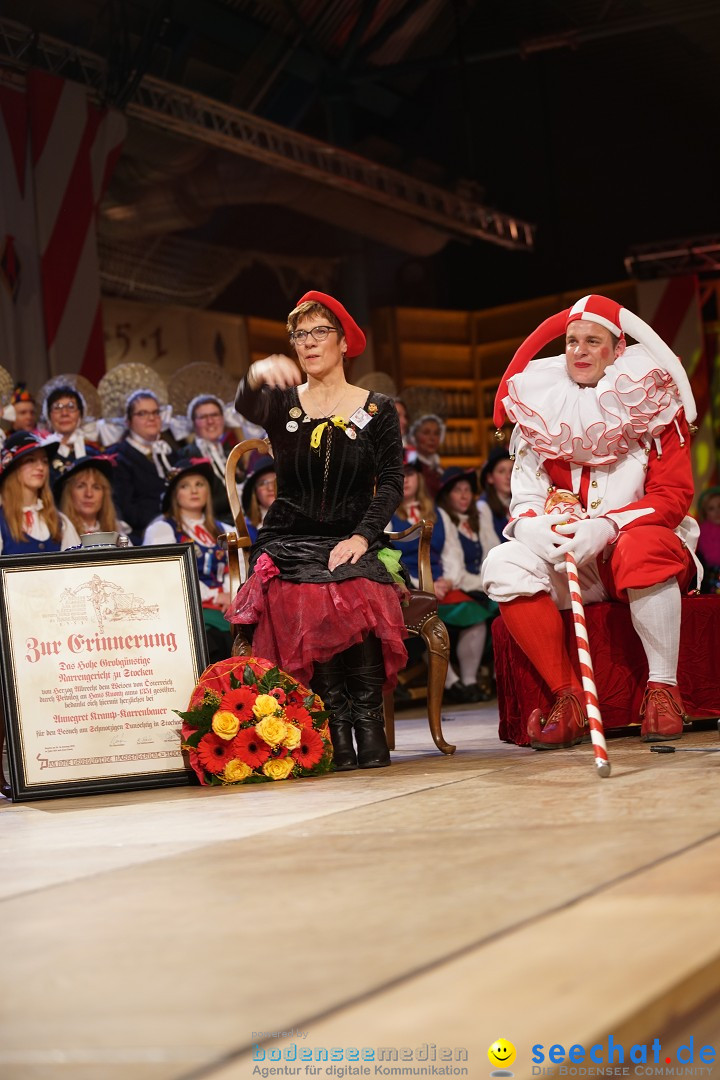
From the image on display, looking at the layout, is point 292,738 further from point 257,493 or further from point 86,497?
point 257,493

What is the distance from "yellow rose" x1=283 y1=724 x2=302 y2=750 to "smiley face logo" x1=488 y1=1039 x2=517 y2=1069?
7.09 feet

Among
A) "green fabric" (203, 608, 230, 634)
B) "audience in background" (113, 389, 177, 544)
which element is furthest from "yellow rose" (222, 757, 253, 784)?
"audience in background" (113, 389, 177, 544)

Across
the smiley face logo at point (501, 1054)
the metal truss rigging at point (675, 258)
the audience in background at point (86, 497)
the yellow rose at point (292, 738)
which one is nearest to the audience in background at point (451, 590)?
the audience in background at point (86, 497)

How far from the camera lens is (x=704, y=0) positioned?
8.63 meters

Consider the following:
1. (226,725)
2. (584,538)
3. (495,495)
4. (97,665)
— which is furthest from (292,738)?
(495,495)

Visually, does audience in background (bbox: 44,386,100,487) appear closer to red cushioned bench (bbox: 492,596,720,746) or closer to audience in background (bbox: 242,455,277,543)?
audience in background (bbox: 242,455,277,543)

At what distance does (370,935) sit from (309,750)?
72.9 inches

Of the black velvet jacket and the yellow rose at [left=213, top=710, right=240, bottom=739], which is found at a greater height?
the black velvet jacket

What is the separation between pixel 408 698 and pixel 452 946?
4.94 m

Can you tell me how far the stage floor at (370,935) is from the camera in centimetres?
119

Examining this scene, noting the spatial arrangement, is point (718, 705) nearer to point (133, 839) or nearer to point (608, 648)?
point (608, 648)

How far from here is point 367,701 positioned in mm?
3535

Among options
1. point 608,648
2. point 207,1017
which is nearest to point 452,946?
point 207,1017

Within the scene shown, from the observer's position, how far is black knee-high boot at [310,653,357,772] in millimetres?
3551
